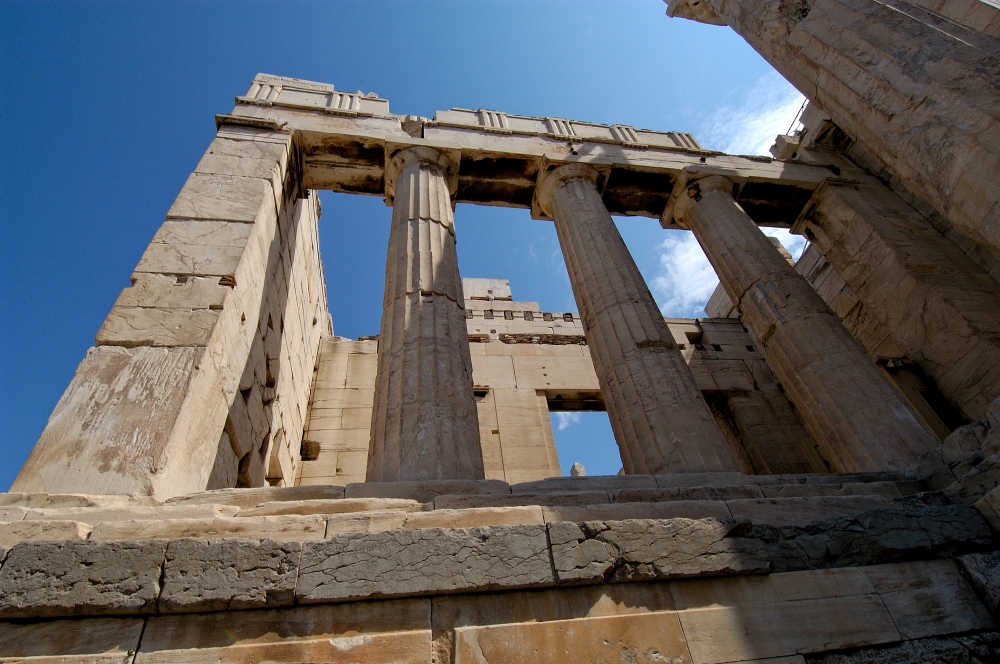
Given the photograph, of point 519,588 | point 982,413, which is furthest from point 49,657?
point 982,413

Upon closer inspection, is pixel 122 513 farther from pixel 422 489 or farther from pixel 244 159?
pixel 244 159

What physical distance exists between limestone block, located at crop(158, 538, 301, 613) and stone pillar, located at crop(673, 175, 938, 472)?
5.38m

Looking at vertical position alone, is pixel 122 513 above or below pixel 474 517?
above

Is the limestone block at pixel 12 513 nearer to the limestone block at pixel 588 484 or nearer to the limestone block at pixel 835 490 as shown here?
the limestone block at pixel 588 484

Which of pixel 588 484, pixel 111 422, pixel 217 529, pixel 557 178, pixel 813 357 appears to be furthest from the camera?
pixel 557 178

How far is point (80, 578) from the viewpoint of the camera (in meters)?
2.83

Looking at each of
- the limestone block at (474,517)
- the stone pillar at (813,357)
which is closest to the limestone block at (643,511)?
the limestone block at (474,517)

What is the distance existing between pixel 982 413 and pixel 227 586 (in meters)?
9.36

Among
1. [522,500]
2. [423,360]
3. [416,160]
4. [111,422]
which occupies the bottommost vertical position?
[522,500]

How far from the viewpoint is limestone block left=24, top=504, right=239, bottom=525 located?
139 inches

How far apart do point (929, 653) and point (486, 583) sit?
8.21 ft

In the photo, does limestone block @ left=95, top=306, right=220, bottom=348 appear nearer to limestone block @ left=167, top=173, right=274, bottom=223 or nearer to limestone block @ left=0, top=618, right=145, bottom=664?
limestone block @ left=167, top=173, right=274, bottom=223

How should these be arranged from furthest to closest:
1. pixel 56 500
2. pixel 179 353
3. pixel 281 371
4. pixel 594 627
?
pixel 281 371
pixel 179 353
pixel 56 500
pixel 594 627

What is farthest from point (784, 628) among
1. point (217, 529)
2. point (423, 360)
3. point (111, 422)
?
point (111, 422)
